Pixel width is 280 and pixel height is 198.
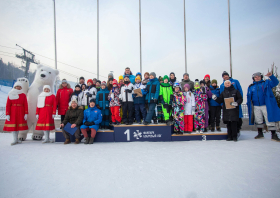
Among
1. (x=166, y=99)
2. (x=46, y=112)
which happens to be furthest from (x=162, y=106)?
(x=46, y=112)

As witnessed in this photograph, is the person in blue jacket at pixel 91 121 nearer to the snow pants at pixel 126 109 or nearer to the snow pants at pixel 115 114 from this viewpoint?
the snow pants at pixel 115 114

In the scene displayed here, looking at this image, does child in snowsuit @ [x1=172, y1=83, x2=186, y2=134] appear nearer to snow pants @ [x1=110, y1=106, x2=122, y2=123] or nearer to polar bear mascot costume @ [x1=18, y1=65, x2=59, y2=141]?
snow pants @ [x1=110, y1=106, x2=122, y2=123]

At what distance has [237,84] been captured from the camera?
13.7 feet

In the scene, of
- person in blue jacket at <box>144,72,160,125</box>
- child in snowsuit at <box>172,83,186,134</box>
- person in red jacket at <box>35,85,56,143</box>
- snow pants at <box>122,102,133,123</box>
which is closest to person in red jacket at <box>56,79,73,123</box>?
person in red jacket at <box>35,85,56,143</box>

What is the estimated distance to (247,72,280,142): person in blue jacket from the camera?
3738mm

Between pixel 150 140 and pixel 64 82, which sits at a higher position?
pixel 64 82

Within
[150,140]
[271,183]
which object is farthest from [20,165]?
[271,183]

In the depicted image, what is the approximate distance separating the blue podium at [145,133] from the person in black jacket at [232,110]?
1578mm

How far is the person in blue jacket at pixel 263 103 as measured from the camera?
12.3ft

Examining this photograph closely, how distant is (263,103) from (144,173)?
384 cm

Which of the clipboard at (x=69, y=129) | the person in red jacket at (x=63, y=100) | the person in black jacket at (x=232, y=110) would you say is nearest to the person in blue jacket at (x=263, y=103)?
the person in black jacket at (x=232, y=110)

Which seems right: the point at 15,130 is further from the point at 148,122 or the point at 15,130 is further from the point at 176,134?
the point at 176,134

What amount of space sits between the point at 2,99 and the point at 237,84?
734 inches

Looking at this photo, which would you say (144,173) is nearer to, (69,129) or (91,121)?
(91,121)
